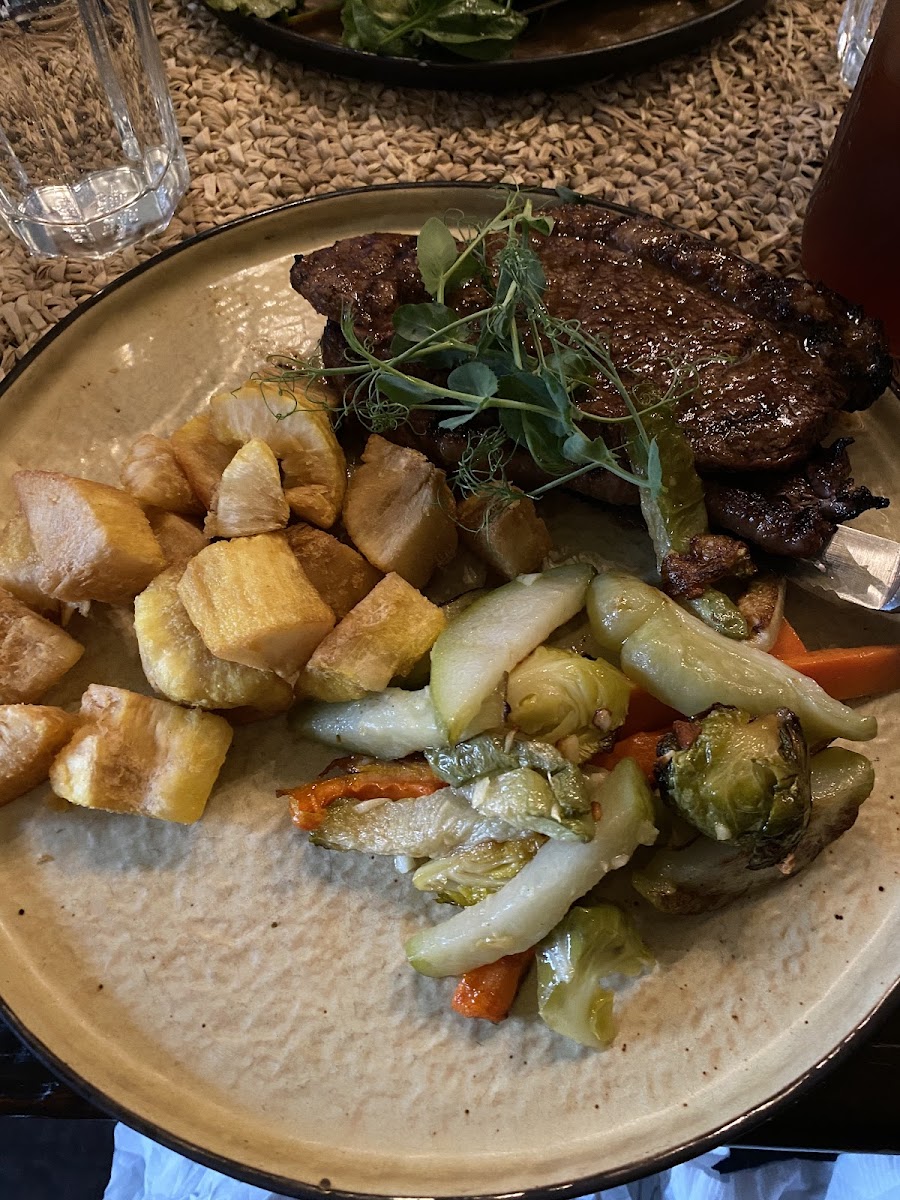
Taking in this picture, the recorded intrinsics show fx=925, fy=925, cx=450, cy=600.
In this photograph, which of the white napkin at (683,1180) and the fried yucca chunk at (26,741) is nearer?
the fried yucca chunk at (26,741)

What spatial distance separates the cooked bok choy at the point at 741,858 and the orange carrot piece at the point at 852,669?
20 centimetres

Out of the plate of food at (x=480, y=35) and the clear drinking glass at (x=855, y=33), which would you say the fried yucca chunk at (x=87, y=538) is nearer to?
the plate of food at (x=480, y=35)

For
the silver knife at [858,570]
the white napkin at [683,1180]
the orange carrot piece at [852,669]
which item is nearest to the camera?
the orange carrot piece at [852,669]

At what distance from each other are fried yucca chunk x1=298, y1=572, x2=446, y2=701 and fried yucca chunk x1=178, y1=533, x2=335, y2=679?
0.05 metres

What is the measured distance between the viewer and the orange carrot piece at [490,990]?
69.1 inches

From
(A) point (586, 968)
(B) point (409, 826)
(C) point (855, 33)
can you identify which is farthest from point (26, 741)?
(C) point (855, 33)

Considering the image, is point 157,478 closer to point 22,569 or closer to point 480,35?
point 22,569

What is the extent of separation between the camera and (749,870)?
1787mm

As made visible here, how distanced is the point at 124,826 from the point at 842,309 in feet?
6.75

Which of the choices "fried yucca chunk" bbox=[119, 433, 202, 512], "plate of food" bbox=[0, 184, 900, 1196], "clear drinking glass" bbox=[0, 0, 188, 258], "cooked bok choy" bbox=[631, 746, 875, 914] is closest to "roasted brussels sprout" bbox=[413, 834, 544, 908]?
"plate of food" bbox=[0, 184, 900, 1196]

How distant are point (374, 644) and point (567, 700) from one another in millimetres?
425

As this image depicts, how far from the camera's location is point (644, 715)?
79.0 inches

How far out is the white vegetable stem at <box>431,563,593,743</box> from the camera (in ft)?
5.98

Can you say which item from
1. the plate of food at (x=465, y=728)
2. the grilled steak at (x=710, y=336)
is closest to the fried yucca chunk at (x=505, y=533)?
the plate of food at (x=465, y=728)
